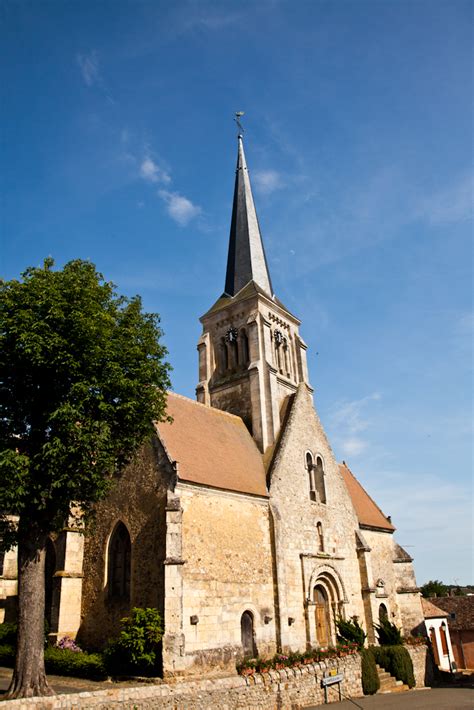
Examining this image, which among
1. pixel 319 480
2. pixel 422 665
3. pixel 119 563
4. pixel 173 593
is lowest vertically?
pixel 422 665

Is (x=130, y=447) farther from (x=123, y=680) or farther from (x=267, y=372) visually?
→ (x=267, y=372)

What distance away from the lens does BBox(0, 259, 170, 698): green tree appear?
1458 cm

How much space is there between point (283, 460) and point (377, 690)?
31.1 feet

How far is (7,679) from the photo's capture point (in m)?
16.7

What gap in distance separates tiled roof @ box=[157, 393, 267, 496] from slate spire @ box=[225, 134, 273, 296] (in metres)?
9.72

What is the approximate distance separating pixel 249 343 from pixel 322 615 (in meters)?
13.5

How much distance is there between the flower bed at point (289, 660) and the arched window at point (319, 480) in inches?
277

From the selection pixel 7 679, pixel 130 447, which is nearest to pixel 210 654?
pixel 7 679

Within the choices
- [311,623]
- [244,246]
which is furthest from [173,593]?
[244,246]

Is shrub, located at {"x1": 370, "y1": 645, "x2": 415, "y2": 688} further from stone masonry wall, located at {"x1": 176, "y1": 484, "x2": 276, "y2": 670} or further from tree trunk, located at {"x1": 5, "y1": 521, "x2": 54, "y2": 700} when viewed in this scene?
tree trunk, located at {"x1": 5, "y1": 521, "x2": 54, "y2": 700}

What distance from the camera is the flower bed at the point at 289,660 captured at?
663 inches

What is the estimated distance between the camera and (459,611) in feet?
146

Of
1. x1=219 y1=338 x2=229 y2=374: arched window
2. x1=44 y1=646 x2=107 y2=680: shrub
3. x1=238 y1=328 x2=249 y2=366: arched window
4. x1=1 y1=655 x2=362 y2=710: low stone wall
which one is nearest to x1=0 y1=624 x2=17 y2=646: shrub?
x1=44 y1=646 x2=107 y2=680: shrub

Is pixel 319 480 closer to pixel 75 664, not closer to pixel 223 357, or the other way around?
pixel 223 357
